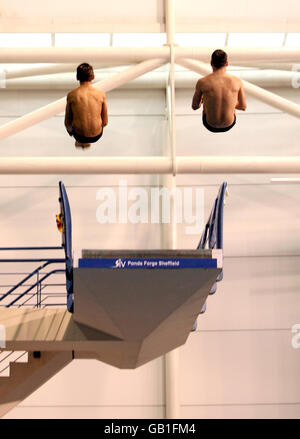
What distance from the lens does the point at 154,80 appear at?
20.4 m

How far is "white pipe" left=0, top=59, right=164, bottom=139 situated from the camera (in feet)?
52.2

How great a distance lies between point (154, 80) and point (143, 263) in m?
11.1

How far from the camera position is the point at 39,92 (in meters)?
20.5

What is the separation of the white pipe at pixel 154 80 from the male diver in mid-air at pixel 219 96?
907cm

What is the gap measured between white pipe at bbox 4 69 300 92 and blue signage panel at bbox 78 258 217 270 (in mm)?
10910

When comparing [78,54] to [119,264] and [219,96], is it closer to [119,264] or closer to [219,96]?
[219,96]

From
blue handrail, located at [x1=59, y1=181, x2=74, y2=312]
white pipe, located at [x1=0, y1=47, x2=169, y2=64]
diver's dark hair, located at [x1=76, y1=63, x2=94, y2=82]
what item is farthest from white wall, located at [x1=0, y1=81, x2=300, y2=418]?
diver's dark hair, located at [x1=76, y1=63, x2=94, y2=82]

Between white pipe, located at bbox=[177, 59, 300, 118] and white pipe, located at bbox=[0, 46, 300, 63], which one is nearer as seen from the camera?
white pipe, located at bbox=[0, 46, 300, 63]
